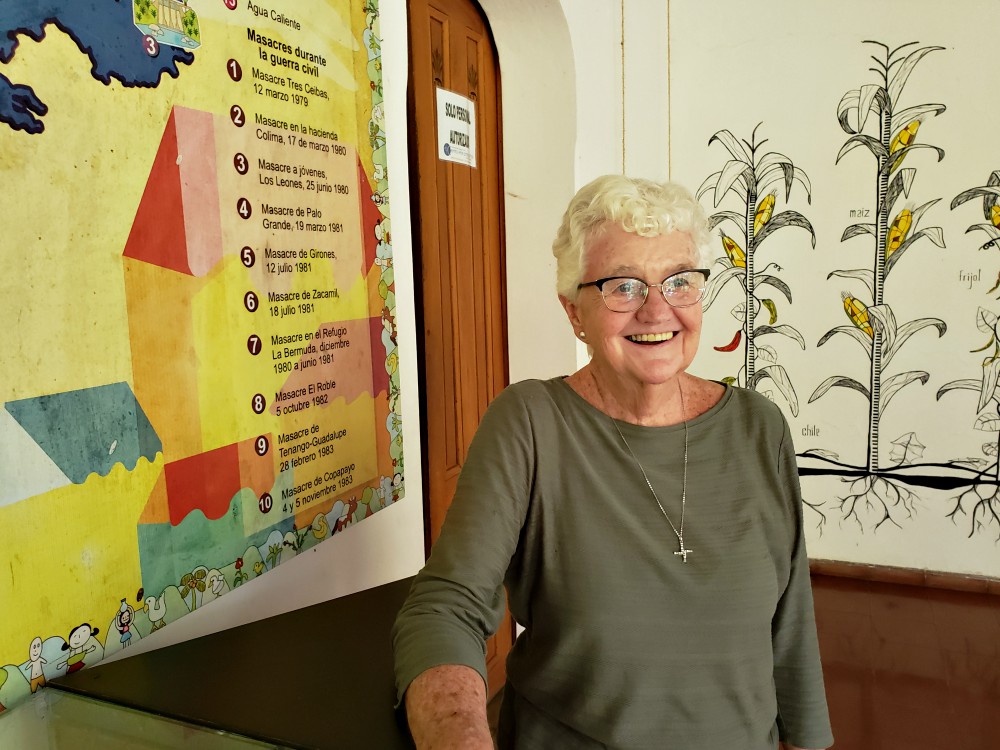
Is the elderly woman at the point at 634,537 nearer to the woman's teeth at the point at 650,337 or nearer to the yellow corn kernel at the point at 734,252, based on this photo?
the woman's teeth at the point at 650,337

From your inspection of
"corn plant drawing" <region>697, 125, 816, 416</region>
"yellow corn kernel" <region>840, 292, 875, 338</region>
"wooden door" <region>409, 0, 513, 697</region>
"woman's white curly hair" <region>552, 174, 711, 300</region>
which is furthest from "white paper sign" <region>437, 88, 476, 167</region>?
"yellow corn kernel" <region>840, 292, 875, 338</region>

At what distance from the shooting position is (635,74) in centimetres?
376

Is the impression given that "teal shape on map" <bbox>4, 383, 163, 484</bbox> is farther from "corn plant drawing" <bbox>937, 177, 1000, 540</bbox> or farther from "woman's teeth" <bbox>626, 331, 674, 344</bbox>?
"corn plant drawing" <bbox>937, 177, 1000, 540</bbox>

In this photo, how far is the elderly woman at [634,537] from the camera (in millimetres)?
1114

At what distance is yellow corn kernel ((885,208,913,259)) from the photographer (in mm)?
3693

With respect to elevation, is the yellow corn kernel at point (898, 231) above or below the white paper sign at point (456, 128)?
below

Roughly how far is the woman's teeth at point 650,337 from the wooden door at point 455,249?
113 cm

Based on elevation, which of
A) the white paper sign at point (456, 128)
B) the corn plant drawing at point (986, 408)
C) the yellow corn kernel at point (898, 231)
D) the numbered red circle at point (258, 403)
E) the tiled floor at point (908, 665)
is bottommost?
the tiled floor at point (908, 665)

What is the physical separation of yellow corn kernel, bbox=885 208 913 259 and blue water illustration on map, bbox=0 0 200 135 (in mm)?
3502

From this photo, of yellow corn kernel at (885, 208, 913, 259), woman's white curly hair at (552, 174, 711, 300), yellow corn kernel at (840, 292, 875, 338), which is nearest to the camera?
woman's white curly hair at (552, 174, 711, 300)

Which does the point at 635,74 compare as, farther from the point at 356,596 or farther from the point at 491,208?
the point at 356,596

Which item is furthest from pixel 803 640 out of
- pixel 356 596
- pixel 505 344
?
pixel 505 344

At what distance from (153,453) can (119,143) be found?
45cm

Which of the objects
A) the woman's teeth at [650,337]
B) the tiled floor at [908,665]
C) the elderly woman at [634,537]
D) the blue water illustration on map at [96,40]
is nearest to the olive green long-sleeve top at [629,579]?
the elderly woman at [634,537]
